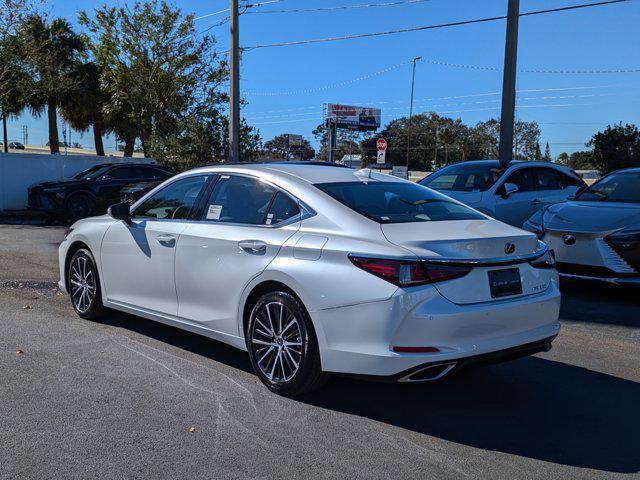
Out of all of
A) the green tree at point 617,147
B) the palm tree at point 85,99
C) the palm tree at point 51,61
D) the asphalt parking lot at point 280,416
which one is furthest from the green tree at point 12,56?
the green tree at point 617,147

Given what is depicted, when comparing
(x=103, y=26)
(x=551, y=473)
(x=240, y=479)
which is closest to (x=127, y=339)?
(x=240, y=479)

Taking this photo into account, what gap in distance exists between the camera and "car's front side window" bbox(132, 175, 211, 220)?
5.55 meters

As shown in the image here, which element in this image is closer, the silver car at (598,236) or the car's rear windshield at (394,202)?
the car's rear windshield at (394,202)

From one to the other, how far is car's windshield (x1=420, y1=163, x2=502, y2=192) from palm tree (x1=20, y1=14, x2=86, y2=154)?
46.7 feet

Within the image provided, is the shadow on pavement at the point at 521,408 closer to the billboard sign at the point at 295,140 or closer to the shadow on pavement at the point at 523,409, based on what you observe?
the shadow on pavement at the point at 523,409

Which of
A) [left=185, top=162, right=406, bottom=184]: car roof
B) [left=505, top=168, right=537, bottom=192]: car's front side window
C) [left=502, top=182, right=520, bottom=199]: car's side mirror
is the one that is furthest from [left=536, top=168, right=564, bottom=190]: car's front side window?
[left=185, top=162, right=406, bottom=184]: car roof

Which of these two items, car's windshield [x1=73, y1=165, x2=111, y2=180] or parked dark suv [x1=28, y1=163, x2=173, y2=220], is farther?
car's windshield [x1=73, y1=165, x2=111, y2=180]

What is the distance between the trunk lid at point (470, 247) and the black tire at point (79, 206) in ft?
47.6

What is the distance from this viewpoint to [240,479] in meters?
3.39

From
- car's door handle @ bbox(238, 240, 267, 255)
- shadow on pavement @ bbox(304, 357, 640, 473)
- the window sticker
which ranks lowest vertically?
shadow on pavement @ bbox(304, 357, 640, 473)

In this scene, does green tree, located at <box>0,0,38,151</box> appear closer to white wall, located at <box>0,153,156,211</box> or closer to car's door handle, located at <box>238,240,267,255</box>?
white wall, located at <box>0,153,156,211</box>

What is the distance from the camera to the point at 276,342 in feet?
14.9

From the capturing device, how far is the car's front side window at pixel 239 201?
494cm

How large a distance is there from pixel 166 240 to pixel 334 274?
1.95 m
